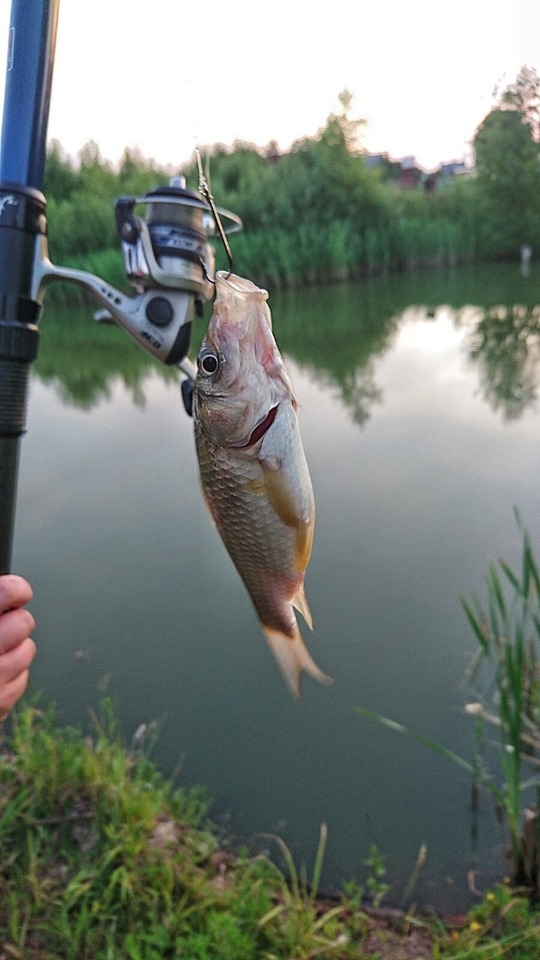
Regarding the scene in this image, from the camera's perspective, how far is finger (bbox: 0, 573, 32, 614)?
1193mm

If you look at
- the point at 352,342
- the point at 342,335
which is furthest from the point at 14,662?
the point at 342,335

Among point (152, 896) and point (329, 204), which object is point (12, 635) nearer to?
point (152, 896)

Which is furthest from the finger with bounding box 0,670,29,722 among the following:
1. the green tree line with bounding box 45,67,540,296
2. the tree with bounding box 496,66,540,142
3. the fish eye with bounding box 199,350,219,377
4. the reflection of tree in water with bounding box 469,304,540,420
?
the tree with bounding box 496,66,540,142

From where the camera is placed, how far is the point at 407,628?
9.82 ft

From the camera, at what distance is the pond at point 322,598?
2.21 m

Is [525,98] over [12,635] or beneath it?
over

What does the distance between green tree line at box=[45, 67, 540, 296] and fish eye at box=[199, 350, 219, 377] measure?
46 cm

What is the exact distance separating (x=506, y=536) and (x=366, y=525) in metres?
0.75

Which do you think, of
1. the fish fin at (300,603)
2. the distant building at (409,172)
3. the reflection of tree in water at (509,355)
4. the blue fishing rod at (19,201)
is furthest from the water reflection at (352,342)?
the distant building at (409,172)

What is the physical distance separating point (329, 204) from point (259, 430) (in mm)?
9275

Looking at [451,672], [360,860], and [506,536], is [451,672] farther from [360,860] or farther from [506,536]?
[506,536]

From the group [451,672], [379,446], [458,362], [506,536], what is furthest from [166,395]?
[451,672]

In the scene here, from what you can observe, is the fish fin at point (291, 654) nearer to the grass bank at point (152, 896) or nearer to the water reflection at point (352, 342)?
the grass bank at point (152, 896)

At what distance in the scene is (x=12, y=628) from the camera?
1226 mm
